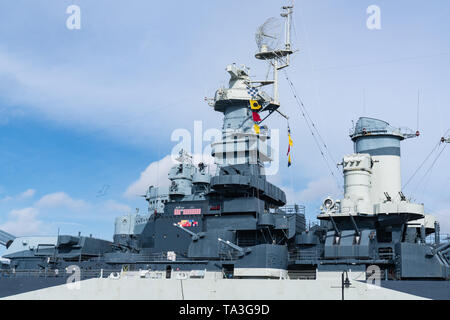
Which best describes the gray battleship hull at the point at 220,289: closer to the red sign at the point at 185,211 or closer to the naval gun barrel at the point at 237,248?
the naval gun barrel at the point at 237,248

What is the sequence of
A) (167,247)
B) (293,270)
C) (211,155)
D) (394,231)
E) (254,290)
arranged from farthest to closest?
(211,155)
(167,247)
(293,270)
(394,231)
(254,290)

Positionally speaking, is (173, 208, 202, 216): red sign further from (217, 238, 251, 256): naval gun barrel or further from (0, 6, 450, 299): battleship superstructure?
(217, 238, 251, 256): naval gun barrel

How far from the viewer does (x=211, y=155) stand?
3644cm

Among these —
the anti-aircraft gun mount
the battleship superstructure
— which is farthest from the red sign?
the anti-aircraft gun mount

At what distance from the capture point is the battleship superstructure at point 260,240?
24484 mm

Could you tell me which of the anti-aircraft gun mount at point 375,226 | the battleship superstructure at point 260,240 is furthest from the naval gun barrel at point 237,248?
the anti-aircraft gun mount at point 375,226

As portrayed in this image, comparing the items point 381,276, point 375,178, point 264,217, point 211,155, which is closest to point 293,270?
point 264,217

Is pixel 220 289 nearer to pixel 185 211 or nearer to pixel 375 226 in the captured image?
pixel 185 211

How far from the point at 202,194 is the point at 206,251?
5.96 meters

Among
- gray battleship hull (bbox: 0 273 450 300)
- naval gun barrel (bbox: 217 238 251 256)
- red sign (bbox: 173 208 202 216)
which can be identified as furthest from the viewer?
red sign (bbox: 173 208 202 216)

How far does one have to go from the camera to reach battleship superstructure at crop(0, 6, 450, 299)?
24484 millimetres

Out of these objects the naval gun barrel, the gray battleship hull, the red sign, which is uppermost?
the red sign
